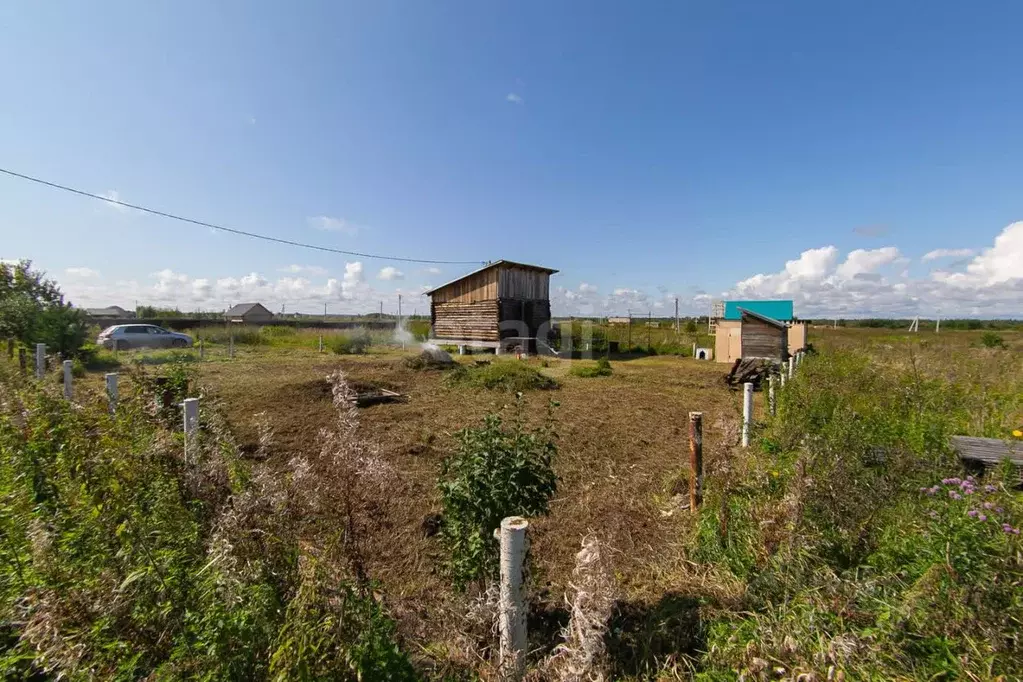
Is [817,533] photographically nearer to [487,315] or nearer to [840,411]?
[840,411]

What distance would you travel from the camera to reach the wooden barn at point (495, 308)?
23.9 meters

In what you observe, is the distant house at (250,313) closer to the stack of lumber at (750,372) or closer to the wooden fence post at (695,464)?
the stack of lumber at (750,372)

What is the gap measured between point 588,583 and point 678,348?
2543cm

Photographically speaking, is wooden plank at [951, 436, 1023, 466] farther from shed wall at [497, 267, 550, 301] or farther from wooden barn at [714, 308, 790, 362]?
shed wall at [497, 267, 550, 301]

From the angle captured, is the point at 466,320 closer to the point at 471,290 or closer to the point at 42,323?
the point at 471,290

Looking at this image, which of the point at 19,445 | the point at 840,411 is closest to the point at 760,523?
the point at 840,411

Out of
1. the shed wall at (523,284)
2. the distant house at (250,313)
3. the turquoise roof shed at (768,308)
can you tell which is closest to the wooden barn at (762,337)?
the turquoise roof shed at (768,308)

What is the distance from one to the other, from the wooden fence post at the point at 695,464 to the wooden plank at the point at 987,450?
7.34 ft

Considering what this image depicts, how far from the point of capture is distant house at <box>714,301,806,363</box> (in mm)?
17047

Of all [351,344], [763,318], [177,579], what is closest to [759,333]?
[763,318]

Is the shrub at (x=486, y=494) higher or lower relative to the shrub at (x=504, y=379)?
higher

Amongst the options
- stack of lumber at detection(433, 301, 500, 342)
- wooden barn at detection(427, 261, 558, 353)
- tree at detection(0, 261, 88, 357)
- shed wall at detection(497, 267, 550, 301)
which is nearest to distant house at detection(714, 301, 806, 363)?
wooden barn at detection(427, 261, 558, 353)

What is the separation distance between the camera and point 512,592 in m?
2.61

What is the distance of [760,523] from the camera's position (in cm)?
358
